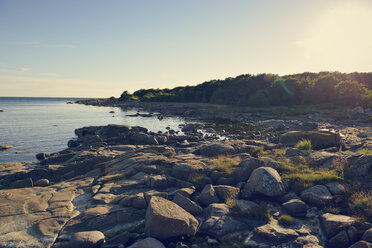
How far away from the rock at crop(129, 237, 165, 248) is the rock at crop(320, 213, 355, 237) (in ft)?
16.7

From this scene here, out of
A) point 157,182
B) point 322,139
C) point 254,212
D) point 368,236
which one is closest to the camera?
point 368,236

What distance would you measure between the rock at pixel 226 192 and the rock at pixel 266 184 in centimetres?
69

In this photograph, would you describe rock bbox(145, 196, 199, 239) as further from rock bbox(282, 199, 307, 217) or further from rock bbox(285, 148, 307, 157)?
rock bbox(285, 148, 307, 157)

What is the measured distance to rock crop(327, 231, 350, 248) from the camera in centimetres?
663

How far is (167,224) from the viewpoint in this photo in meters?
7.38

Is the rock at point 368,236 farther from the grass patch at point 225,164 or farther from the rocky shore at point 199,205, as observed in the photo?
the grass patch at point 225,164

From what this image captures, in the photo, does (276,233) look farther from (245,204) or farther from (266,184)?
(266,184)

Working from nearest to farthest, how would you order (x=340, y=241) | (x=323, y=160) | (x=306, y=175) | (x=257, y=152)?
(x=340, y=241), (x=306, y=175), (x=323, y=160), (x=257, y=152)

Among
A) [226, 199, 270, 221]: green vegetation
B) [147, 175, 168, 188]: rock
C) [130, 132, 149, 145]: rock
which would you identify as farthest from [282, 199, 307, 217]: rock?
[130, 132, 149, 145]: rock

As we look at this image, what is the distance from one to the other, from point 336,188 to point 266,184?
2.71m

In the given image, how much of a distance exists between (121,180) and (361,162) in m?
11.4

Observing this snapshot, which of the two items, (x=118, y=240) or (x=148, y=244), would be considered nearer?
(x=148, y=244)

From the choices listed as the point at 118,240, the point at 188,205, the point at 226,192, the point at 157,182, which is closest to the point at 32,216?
the point at 118,240

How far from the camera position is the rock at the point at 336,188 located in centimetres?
901
